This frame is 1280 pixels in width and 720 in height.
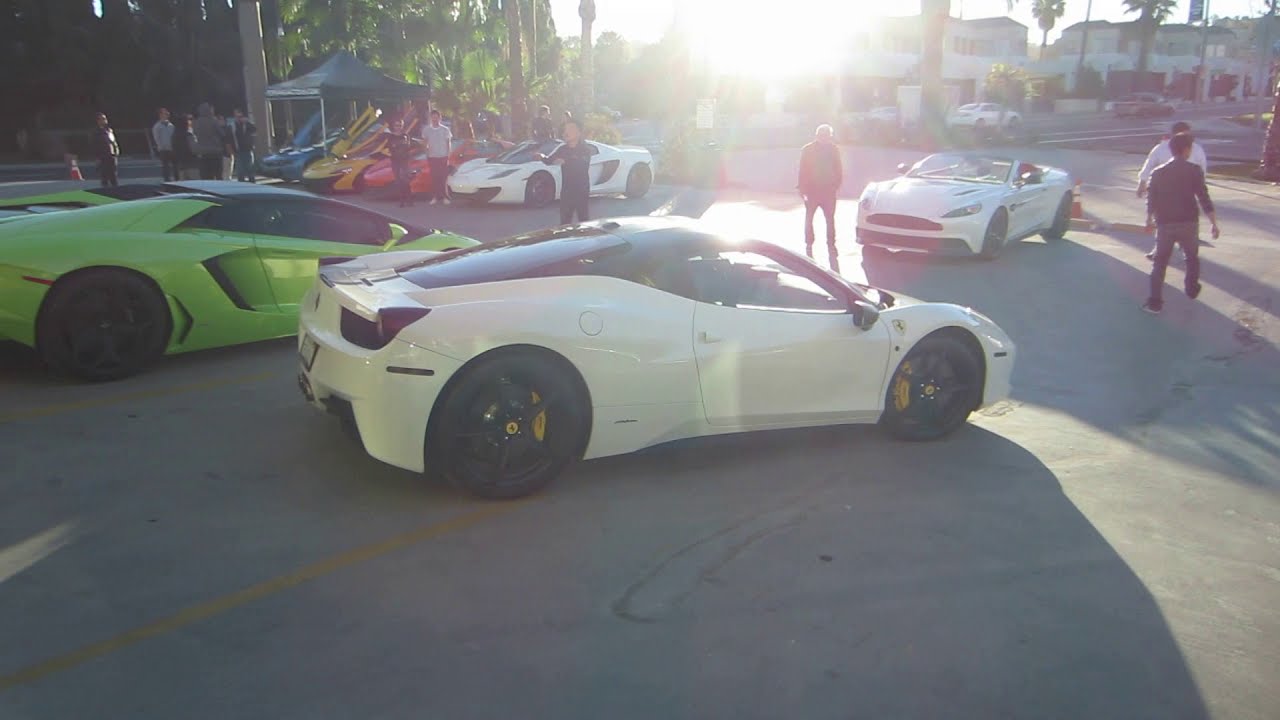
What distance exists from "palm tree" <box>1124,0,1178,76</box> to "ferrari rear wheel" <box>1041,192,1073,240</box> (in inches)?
3013

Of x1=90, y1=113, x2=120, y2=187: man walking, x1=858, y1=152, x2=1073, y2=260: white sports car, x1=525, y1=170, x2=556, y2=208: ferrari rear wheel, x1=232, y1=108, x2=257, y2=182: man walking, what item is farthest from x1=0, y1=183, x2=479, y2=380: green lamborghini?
x1=232, y1=108, x2=257, y2=182: man walking

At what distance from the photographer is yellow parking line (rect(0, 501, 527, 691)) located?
11.1 ft

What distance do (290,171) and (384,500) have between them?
19285 mm

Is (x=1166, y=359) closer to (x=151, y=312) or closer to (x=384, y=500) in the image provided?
(x=384, y=500)

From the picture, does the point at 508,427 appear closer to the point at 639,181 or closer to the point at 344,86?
the point at 639,181

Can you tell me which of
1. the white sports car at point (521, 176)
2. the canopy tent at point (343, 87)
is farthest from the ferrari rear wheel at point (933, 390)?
the canopy tent at point (343, 87)

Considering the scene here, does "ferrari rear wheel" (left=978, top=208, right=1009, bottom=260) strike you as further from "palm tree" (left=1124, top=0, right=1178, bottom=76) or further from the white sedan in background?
"palm tree" (left=1124, top=0, right=1178, bottom=76)

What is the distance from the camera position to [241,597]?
3895 millimetres

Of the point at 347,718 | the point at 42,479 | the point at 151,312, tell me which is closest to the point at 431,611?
the point at 347,718

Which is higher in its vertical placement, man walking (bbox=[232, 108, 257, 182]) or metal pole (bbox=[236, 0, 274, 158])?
metal pole (bbox=[236, 0, 274, 158])

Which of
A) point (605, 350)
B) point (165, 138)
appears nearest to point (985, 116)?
point (165, 138)

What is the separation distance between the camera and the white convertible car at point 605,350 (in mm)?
4570

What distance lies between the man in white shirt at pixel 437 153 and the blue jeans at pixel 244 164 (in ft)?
15.7

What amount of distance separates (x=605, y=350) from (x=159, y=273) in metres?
3.55
